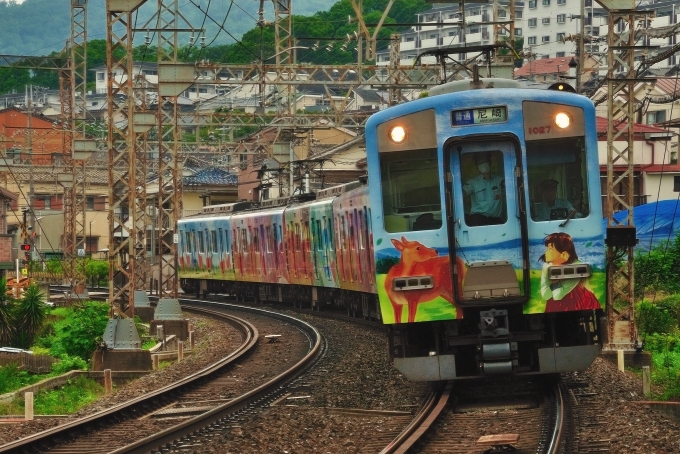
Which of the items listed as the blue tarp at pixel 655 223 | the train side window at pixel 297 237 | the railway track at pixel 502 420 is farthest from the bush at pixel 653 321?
the blue tarp at pixel 655 223

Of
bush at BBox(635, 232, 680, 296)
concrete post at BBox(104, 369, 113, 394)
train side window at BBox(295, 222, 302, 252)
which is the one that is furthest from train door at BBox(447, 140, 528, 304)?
train side window at BBox(295, 222, 302, 252)

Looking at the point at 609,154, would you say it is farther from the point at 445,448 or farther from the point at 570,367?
the point at 445,448

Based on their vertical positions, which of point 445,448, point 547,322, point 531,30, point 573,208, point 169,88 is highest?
point 531,30

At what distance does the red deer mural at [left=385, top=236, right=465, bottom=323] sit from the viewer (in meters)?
10.3

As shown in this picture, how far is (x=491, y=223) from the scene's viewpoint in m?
10.4

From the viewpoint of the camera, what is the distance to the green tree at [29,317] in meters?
22.7

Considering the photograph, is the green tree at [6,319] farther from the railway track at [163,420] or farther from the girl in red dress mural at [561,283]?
the girl in red dress mural at [561,283]

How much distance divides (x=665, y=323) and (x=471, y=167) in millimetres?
8961

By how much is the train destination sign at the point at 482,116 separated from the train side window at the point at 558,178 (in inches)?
13.2

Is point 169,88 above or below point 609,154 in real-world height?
above

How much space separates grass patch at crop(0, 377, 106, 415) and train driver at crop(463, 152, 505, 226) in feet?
16.4

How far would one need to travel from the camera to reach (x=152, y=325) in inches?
879

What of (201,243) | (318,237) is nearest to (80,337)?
(318,237)

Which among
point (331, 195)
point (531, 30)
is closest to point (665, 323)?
point (331, 195)
